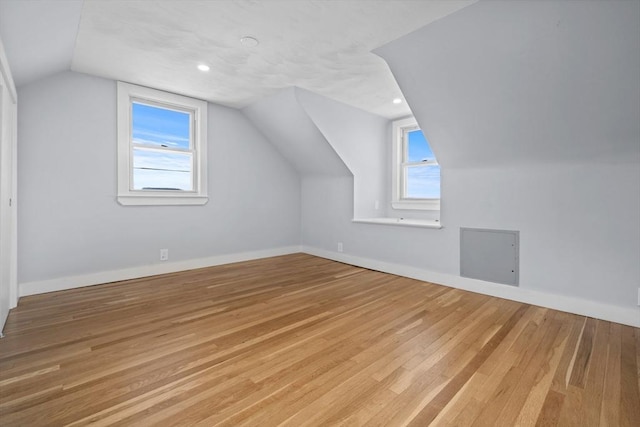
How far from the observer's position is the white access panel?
9.90 feet

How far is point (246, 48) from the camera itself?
270 cm

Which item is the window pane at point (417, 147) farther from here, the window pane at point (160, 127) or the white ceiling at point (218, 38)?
the window pane at point (160, 127)

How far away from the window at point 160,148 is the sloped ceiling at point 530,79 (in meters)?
2.82

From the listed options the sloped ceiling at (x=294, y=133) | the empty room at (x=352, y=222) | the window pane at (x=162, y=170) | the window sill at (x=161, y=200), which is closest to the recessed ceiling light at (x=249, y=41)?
the empty room at (x=352, y=222)

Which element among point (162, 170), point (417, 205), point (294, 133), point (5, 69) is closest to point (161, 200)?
point (162, 170)

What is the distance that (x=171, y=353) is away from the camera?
6.26ft

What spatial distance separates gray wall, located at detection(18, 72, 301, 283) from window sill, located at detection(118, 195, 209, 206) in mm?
77

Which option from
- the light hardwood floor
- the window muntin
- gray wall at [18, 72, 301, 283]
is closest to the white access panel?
the light hardwood floor

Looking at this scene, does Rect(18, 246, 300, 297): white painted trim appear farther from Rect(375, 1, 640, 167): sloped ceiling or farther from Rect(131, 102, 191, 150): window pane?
Rect(375, 1, 640, 167): sloped ceiling

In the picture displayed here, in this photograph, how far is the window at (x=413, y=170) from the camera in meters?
4.54

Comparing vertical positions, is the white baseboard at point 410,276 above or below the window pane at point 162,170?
below

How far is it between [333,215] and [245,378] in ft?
11.3

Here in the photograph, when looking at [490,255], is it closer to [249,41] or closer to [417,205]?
[417,205]

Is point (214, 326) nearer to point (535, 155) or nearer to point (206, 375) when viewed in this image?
point (206, 375)
